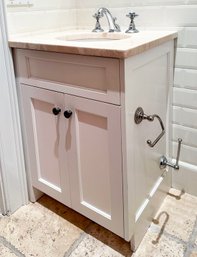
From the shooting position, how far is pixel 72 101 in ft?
3.48

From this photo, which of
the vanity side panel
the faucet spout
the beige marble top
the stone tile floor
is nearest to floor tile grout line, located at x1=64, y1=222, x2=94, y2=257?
the stone tile floor

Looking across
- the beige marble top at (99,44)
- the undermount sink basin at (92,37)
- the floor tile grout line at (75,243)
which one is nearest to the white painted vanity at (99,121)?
the beige marble top at (99,44)

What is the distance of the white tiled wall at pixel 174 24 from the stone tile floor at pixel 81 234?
230 millimetres

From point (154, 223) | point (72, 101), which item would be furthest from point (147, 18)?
point (154, 223)

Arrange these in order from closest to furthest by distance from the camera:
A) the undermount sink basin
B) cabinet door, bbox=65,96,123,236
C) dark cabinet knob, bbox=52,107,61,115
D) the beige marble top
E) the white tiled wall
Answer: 1. the beige marble top
2. cabinet door, bbox=65,96,123,236
3. dark cabinet knob, bbox=52,107,61,115
4. the white tiled wall
5. the undermount sink basin

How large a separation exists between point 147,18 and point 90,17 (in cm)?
33

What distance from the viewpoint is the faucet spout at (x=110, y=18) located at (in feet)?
4.36

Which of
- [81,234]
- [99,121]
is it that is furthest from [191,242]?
[99,121]

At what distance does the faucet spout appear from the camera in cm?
133

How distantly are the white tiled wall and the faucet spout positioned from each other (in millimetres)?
69

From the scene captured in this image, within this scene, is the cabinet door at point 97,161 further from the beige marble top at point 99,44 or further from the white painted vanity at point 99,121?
the beige marble top at point 99,44

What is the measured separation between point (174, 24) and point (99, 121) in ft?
1.96

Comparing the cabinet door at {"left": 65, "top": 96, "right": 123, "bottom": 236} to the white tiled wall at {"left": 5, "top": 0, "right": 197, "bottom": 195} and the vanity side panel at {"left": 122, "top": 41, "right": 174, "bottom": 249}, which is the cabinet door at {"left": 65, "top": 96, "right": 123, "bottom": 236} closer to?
the vanity side panel at {"left": 122, "top": 41, "right": 174, "bottom": 249}

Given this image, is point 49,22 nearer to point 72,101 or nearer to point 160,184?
point 72,101
